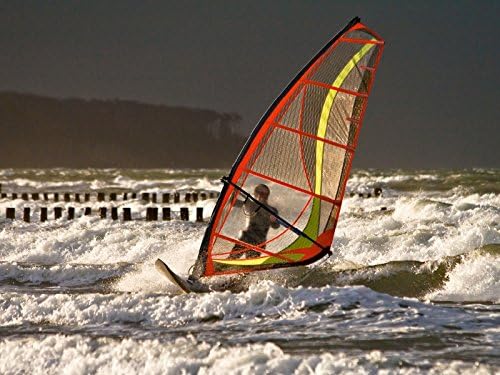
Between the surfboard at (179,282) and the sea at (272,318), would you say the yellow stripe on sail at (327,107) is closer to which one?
the sea at (272,318)

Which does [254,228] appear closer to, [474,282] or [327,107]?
[327,107]

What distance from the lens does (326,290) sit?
10797 mm

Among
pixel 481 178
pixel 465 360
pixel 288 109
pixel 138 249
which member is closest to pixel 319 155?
pixel 288 109

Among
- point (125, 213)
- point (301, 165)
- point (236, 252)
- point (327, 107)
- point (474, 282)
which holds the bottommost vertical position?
point (125, 213)

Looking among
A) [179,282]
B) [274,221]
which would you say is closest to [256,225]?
[274,221]

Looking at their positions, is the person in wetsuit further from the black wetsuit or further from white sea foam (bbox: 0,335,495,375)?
white sea foam (bbox: 0,335,495,375)

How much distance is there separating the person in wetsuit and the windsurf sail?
2 centimetres

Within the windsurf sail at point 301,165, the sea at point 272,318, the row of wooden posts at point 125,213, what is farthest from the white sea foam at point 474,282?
the row of wooden posts at point 125,213

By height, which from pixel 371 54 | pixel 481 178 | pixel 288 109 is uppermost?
pixel 371 54

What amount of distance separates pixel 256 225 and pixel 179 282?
1481mm

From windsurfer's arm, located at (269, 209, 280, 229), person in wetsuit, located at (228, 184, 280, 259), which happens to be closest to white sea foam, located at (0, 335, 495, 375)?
person in wetsuit, located at (228, 184, 280, 259)

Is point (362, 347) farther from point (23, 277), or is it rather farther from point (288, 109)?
point (23, 277)

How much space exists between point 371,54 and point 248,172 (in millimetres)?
2339

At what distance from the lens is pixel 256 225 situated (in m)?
13.0
